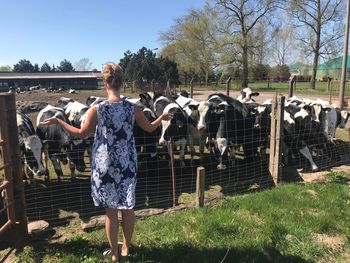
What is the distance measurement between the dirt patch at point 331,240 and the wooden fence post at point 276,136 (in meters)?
2.51

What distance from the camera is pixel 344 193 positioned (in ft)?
21.0

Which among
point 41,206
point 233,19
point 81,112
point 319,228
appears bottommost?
point 41,206

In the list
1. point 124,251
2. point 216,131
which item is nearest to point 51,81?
point 216,131

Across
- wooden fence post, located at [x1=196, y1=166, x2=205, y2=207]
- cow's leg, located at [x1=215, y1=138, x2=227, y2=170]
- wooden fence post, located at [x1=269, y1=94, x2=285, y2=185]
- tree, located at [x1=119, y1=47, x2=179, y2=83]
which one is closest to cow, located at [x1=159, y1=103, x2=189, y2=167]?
cow's leg, located at [x1=215, y1=138, x2=227, y2=170]

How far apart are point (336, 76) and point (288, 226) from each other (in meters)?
45.6

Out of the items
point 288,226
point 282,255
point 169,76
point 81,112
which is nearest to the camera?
point 282,255

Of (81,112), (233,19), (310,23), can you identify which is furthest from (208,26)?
(81,112)

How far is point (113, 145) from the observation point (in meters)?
3.92

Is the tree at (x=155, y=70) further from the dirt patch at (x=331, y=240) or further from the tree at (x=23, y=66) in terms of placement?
the tree at (x=23, y=66)

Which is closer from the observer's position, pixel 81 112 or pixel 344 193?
pixel 344 193

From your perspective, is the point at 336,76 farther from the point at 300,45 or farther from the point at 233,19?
the point at 233,19

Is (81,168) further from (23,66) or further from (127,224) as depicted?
(23,66)

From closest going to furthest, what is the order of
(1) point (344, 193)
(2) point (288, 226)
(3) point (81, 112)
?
(2) point (288, 226), (1) point (344, 193), (3) point (81, 112)

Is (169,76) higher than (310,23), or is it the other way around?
(310,23)
